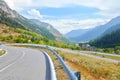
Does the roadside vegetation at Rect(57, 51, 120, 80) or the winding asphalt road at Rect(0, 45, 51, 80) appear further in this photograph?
the roadside vegetation at Rect(57, 51, 120, 80)

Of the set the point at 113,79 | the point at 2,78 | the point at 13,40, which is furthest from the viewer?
the point at 13,40

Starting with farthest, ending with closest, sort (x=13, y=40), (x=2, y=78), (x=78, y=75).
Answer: (x=13, y=40) < (x=2, y=78) < (x=78, y=75)

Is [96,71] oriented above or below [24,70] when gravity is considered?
below

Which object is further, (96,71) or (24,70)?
(96,71)

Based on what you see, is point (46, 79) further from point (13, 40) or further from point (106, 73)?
point (13, 40)

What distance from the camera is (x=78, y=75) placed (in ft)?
41.1

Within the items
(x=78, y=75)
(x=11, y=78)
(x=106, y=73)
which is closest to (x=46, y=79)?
(x=11, y=78)

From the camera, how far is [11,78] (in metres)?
16.5

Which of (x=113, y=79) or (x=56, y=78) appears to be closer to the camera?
(x=56, y=78)

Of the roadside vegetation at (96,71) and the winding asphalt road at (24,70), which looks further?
the roadside vegetation at (96,71)

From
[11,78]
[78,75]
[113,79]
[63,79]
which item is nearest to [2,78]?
[11,78]

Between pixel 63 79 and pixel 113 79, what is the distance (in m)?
3.85

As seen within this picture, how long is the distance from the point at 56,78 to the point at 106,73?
6.07 m

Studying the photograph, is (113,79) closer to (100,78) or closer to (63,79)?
(100,78)
